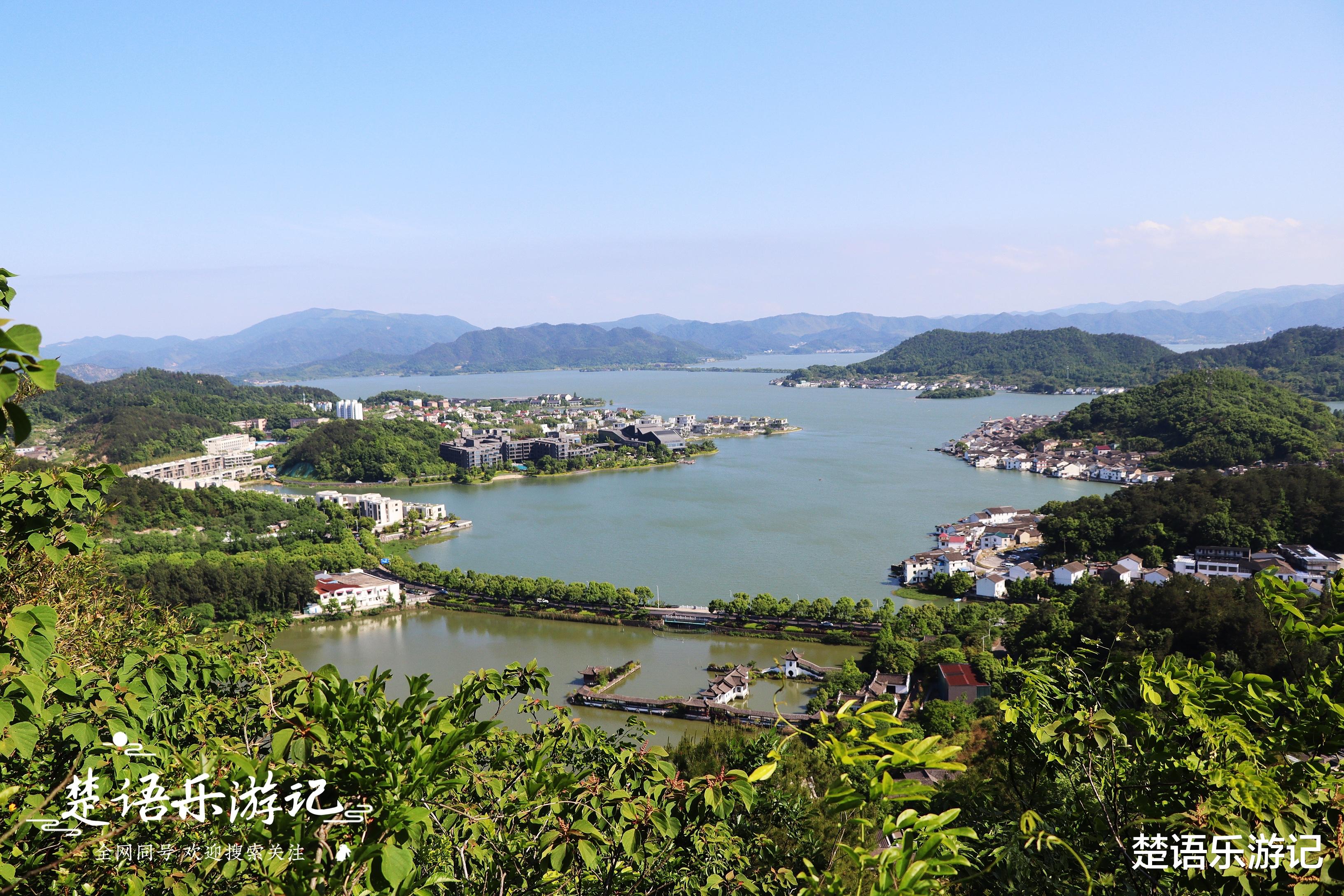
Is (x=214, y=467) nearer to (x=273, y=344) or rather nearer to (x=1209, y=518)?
(x=1209, y=518)

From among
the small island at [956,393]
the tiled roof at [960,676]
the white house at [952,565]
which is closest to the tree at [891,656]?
the tiled roof at [960,676]

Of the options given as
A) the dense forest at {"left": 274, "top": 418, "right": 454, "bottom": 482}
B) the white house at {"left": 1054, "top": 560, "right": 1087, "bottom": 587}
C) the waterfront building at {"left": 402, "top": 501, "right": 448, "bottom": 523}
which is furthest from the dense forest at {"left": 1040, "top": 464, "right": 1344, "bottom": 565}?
the dense forest at {"left": 274, "top": 418, "right": 454, "bottom": 482}

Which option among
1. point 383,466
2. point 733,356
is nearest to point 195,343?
point 733,356

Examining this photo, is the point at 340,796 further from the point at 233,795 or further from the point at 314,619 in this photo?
the point at 314,619

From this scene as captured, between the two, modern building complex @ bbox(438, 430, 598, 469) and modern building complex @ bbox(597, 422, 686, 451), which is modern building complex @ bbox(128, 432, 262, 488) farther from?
modern building complex @ bbox(597, 422, 686, 451)

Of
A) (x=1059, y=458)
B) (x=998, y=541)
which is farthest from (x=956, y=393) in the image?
(x=998, y=541)

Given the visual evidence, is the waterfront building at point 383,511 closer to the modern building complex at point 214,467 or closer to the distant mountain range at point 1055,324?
the modern building complex at point 214,467

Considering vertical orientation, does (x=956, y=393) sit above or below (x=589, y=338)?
below
